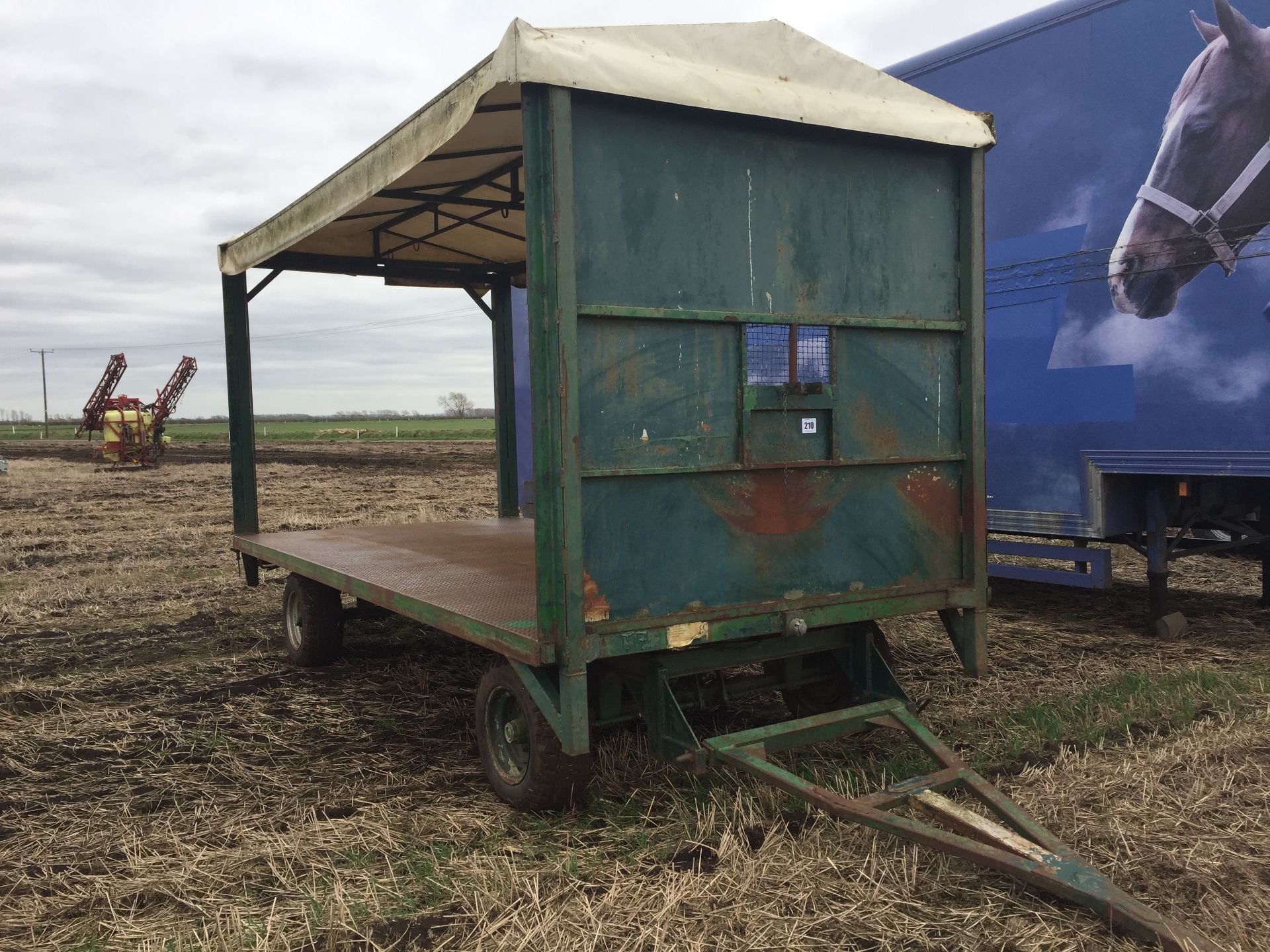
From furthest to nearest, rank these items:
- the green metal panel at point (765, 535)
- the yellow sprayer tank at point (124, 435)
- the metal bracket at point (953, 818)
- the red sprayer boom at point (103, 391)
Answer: the red sprayer boom at point (103, 391), the yellow sprayer tank at point (124, 435), the green metal panel at point (765, 535), the metal bracket at point (953, 818)

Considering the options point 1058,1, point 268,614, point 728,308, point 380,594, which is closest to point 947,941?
point 728,308

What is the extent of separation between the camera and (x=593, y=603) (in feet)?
11.2

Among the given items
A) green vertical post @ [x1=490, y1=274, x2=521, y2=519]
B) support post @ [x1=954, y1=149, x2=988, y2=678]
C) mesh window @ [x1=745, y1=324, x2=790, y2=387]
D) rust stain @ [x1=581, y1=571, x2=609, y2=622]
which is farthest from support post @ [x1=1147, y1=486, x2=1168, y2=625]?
green vertical post @ [x1=490, y1=274, x2=521, y2=519]

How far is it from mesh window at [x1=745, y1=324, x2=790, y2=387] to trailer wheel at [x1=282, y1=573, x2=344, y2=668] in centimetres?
340

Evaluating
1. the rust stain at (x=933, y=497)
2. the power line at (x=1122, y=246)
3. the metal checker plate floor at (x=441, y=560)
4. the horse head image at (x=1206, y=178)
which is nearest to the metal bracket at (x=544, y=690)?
the metal checker plate floor at (x=441, y=560)

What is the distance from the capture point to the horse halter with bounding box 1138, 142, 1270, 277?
525 centimetres

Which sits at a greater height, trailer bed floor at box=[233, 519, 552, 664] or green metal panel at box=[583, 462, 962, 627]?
green metal panel at box=[583, 462, 962, 627]

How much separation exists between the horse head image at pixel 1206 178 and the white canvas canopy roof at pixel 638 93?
2153 millimetres

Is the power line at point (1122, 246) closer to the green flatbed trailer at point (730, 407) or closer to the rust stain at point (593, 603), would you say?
the green flatbed trailer at point (730, 407)

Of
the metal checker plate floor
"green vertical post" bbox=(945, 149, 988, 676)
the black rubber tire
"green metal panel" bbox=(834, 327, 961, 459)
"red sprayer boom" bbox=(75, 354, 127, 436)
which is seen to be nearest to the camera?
"green metal panel" bbox=(834, 327, 961, 459)

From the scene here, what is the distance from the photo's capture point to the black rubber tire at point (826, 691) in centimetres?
432

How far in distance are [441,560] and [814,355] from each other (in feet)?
8.64

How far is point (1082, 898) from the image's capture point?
2551 millimetres

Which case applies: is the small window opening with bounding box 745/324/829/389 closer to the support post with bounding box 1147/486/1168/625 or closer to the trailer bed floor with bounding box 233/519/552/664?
→ the trailer bed floor with bounding box 233/519/552/664
